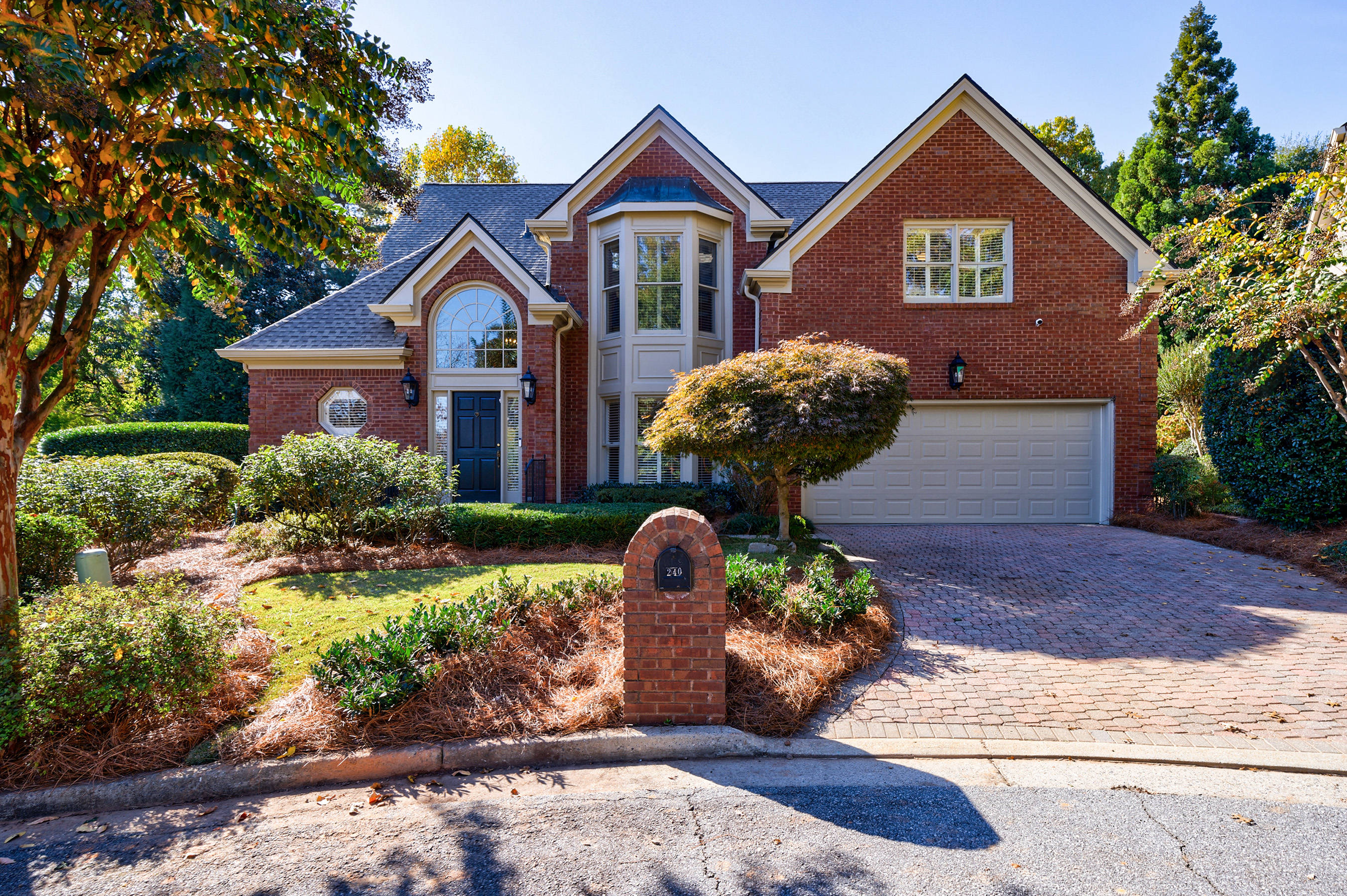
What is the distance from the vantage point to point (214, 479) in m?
11.0

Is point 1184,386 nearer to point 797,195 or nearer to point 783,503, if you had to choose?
point 797,195

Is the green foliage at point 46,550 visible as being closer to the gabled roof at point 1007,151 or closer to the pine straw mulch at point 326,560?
the pine straw mulch at point 326,560

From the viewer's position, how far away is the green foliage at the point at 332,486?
27.8 ft

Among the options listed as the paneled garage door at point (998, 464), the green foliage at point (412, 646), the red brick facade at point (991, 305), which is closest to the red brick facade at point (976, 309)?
the red brick facade at point (991, 305)

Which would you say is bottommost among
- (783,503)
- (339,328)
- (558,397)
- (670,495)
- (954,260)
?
(670,495)

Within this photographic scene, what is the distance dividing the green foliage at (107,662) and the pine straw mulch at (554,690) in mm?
537

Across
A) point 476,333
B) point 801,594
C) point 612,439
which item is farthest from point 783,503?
point 476,333

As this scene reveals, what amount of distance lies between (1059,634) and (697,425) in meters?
4.51

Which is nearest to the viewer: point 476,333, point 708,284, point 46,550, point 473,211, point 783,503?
point 46,550

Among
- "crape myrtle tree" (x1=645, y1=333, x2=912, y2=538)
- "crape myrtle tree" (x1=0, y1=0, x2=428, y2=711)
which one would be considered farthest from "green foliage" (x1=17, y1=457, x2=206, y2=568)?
"crape myrtle tree" (x1=645, y1=333, x2=912, y2=538)

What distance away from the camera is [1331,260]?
291 inches

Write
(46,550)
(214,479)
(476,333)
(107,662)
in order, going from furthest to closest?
(476,333) < (214,479) < (46,550) < (107,662)

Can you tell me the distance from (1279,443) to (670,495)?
901 cm

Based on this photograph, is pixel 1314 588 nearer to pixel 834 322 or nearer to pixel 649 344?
pixel 834 322
